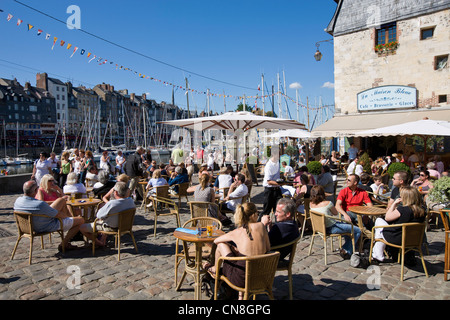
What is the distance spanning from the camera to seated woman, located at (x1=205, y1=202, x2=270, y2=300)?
3.30 meters

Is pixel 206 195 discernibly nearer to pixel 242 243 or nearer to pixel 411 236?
pixel 242 243

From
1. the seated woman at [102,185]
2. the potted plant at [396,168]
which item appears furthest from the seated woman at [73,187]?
the potted plant at [396,168]

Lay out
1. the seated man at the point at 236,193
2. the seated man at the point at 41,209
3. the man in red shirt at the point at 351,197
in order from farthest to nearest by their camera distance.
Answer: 1. the seated man at the point at 236,193
2. the man in red shirt at the point at 351,197
3. the seated man at the point at 41,209

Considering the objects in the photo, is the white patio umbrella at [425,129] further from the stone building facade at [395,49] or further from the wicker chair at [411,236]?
the stone building facade at [395,49]

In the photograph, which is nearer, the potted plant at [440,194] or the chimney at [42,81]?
the potted plant at [440,194]

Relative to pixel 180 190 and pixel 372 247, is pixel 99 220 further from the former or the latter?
pixel 372 247

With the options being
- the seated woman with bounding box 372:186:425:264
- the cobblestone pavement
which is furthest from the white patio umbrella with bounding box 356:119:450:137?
Answer: the seated woman with bounding box 372:186:425:264

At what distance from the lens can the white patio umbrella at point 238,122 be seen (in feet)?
32.3

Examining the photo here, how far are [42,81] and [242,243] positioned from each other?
95.3 m

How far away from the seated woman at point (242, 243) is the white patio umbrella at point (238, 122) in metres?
6.31
